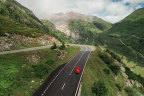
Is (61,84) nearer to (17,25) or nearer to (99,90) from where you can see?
(99,90)

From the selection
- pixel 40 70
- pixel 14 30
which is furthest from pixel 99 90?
pixel 14 30

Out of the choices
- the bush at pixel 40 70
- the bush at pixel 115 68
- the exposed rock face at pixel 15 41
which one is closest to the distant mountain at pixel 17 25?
the exposed rock face at pixel 15 41

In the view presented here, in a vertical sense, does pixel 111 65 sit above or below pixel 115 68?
above

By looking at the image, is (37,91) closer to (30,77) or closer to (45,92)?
(45,92)

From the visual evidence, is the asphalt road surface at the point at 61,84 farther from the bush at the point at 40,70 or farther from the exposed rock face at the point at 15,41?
the exposed rock face at the point at 15,41

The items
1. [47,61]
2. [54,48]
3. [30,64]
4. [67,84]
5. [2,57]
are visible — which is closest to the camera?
[67,84]

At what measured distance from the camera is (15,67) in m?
28.6

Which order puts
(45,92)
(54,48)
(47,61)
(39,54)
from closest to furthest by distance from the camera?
(45,92) < (47,61) < (39,54) < (54,48)

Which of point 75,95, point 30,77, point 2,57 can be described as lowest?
point 75,95

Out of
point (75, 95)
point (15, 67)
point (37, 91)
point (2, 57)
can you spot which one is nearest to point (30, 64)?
point (15, 67)

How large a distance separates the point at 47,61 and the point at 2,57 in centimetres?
1373

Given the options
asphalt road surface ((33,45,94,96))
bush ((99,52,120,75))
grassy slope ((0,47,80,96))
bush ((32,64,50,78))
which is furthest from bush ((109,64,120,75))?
bush ((32,64,50,78))

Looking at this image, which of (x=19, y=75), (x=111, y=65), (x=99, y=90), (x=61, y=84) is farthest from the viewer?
(x=111, y=65)

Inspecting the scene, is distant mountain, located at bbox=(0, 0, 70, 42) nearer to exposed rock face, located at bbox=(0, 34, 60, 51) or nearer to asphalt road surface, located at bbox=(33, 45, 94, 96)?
exposed rock face, located at bbox=(0, 34, 60, 51)
